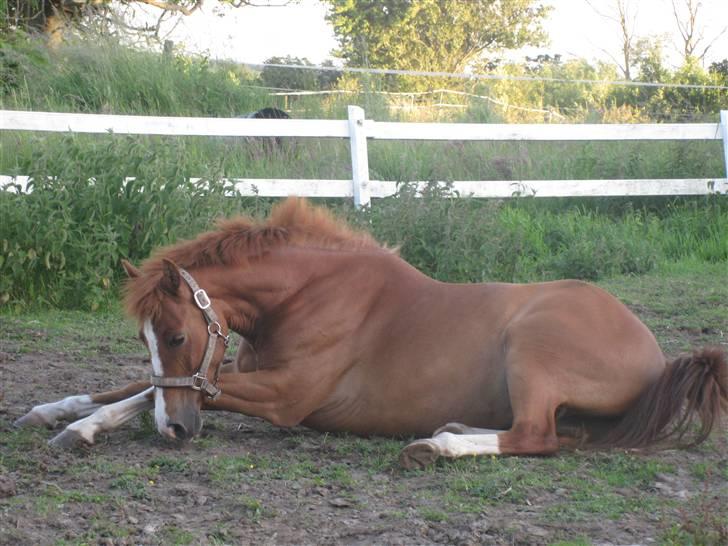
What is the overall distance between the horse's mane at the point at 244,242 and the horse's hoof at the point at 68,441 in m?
0.56

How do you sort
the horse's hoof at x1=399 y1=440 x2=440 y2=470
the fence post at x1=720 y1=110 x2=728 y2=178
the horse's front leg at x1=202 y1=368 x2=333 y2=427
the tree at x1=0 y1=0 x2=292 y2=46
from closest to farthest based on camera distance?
1. the horse's hoof at x1=399 y1=440 x2=440 y2=470
2. the horse's front leg at x1=202 y1=368 x2=333 y2=427
3. the fence post at x1=720 y1=110 x2=728 y2=178
4. the tree at x1=0 y1=0 x2=292 y2=46

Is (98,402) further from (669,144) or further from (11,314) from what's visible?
(669,144)

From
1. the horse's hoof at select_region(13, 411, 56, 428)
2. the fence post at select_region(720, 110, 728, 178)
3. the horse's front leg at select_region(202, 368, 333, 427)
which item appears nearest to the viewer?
the horse's front leg at select_region(202, 368, 333, 427)

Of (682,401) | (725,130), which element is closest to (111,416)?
(682,401)

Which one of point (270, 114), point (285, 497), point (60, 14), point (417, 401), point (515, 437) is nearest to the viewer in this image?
point (285, 497)

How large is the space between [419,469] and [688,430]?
1.27 m

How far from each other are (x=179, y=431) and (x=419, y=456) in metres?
1.01

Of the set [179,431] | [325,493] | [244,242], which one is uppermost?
[244,242]

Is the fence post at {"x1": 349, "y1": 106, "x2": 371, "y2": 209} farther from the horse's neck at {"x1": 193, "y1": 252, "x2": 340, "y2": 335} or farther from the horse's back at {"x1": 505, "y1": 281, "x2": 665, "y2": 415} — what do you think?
the horse's back at {"x1": 505, "y1": 281, "x2": 665, "y2": 415}

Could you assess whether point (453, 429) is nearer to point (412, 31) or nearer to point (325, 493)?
point (325, 493)

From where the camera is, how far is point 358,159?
9.28 metres

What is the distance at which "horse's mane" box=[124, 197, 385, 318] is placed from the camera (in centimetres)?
430

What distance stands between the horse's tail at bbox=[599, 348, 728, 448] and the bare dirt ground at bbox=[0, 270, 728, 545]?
0.11m

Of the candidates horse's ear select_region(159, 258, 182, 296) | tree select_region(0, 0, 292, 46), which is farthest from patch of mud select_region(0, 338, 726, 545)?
tree select_region(0, 0, 292, 46)
